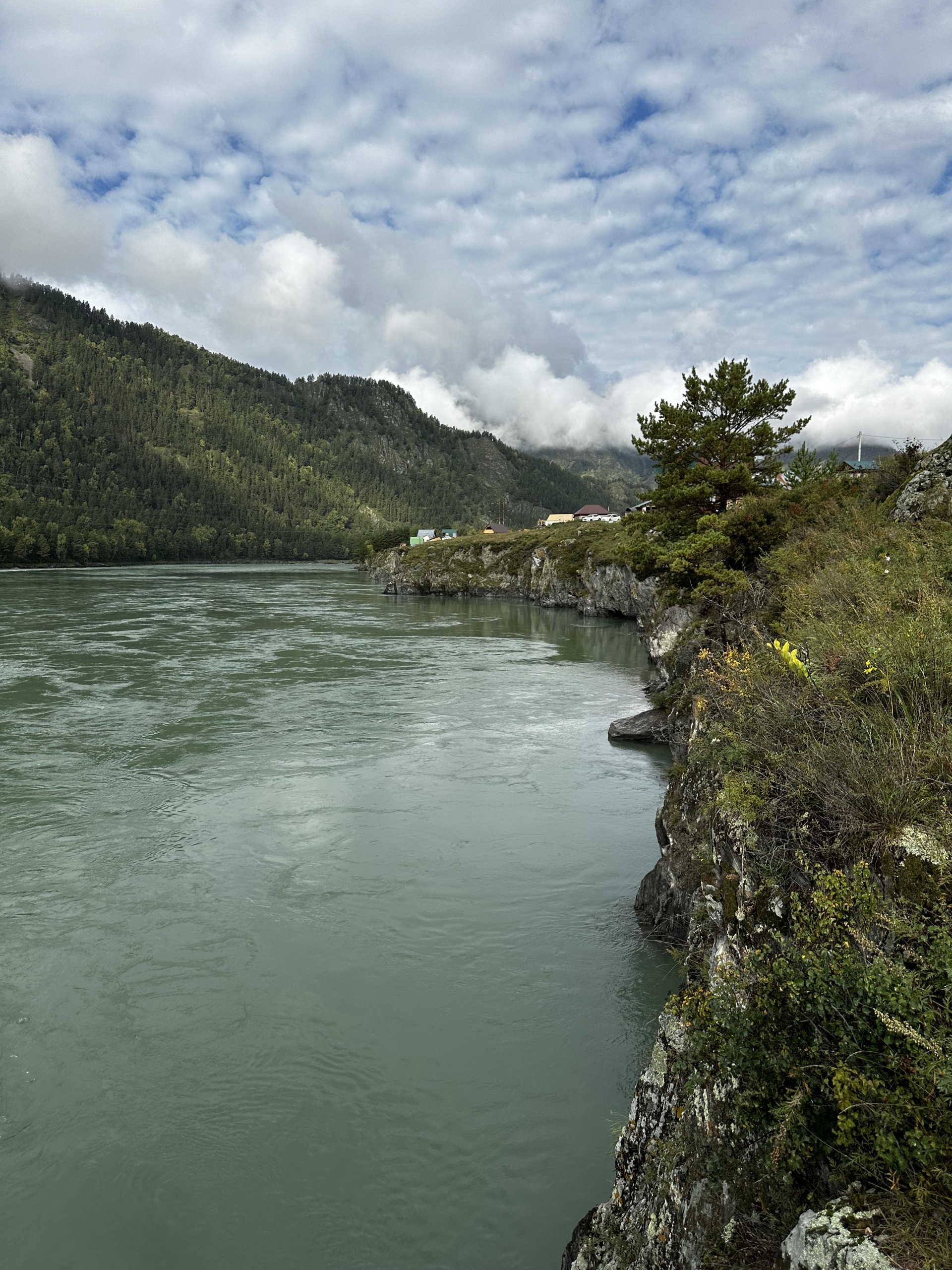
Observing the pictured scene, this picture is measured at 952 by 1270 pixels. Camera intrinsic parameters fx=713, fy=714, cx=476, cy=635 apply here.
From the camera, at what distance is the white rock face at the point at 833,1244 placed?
320 cm

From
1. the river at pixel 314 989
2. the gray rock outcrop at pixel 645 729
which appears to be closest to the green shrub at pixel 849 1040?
the river at pixel 314 989

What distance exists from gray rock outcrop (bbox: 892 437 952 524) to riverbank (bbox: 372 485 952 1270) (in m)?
8.73

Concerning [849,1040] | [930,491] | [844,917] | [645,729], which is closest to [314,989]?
[844,917]

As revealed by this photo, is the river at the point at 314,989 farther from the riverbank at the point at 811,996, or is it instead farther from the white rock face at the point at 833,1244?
the white rock face at the point at 833,1244

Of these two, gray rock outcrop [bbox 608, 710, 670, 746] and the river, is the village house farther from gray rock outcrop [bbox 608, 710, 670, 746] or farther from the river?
the river

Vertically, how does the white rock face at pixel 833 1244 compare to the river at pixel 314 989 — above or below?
Result: above

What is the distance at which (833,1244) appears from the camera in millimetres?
3363

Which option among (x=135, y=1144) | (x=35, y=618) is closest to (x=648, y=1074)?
(x=135, y=1144)

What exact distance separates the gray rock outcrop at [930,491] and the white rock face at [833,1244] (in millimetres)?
16634

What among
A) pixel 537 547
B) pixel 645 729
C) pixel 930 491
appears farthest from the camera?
pixel 537 547

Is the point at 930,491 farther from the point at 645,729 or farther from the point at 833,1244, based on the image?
the point at 833,1244

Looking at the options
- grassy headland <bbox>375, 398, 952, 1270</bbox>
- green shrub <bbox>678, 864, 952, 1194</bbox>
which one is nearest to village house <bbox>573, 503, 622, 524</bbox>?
grassy headland <bbox>375, 398, 952, 1270</bbox>

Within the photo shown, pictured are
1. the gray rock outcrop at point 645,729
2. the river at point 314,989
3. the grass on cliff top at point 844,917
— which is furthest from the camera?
the gray rock outcrop at point 645,729

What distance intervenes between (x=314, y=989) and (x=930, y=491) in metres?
17.9
